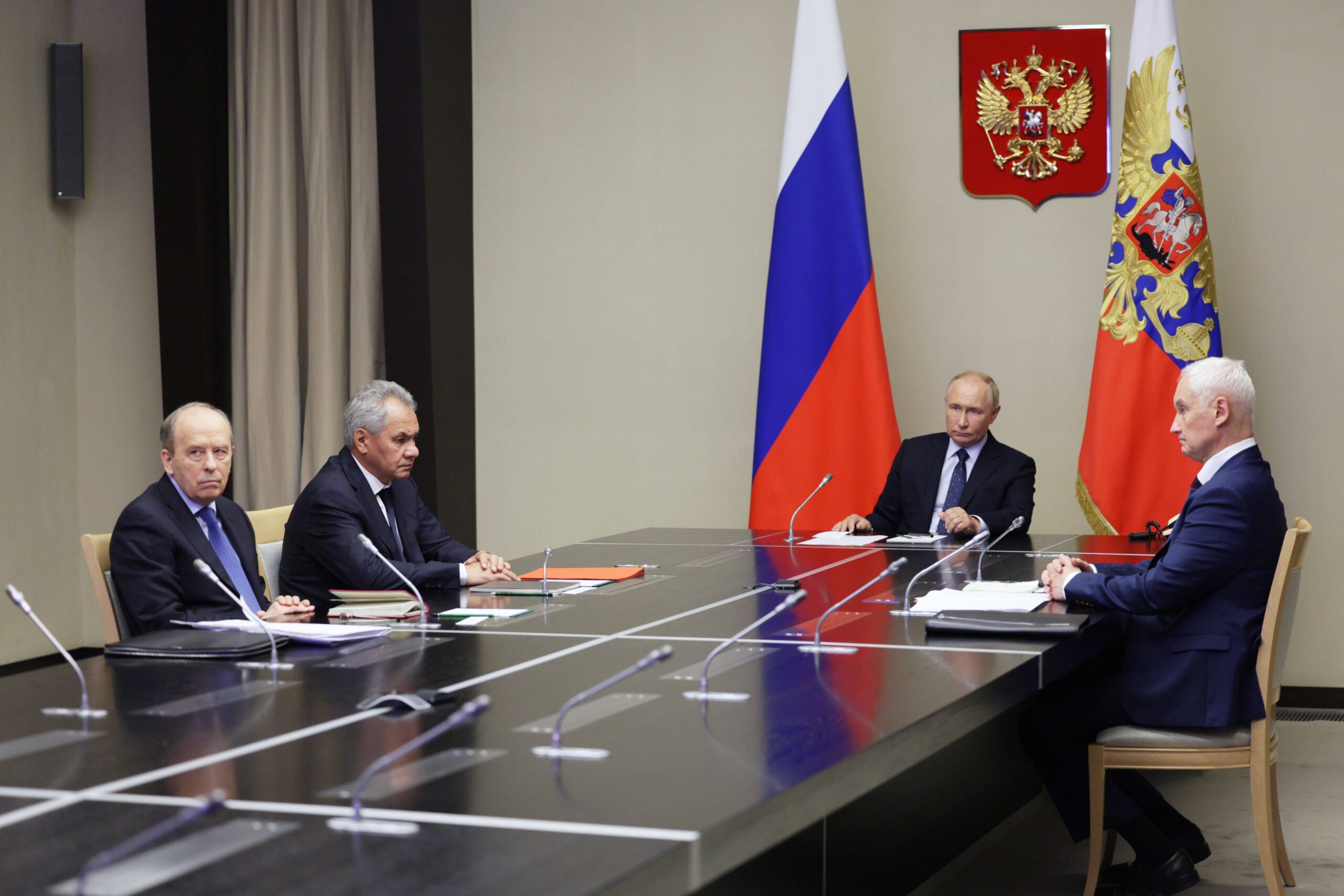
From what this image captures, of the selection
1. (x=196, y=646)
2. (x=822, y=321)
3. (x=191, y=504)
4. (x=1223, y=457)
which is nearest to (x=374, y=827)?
(x=196, y=646)

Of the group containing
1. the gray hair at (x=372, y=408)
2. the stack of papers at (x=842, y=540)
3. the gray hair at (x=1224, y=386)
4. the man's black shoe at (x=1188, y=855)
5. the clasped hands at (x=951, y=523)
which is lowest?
the man's black shoe at (x=1188, y=855)

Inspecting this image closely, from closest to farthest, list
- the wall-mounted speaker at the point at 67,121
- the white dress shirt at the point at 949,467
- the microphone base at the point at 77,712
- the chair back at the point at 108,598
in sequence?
the microphone base at the point at 77,712 < the chair back at the point at 108,598 < the white dress shirt at the point at 949,467 < the wall-mounted speaker at the point at 67,121

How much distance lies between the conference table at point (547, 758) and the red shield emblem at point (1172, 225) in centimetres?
249

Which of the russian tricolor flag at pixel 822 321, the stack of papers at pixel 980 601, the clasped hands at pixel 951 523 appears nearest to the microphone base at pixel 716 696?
the stack of papers at pixel 980 601

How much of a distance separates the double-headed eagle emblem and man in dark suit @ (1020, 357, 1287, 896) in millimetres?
3073

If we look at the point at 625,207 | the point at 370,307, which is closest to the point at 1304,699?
the point at 625,207

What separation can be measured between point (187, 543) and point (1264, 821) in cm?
259

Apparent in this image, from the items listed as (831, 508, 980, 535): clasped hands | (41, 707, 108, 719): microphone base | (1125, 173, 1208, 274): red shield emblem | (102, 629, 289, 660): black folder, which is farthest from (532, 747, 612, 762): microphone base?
(1125, 173, 1208, 274): red shield emblem

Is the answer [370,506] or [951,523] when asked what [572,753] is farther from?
[951,523]

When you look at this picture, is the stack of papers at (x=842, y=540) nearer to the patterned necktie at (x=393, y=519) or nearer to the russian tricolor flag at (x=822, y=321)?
the russian tricolor flag at (x=822, y=321)

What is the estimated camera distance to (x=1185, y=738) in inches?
125

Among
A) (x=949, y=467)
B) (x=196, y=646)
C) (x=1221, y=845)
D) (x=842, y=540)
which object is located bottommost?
(x=1221, y=845)

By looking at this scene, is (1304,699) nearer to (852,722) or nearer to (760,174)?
(760,174)

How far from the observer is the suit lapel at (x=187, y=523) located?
349 cm
